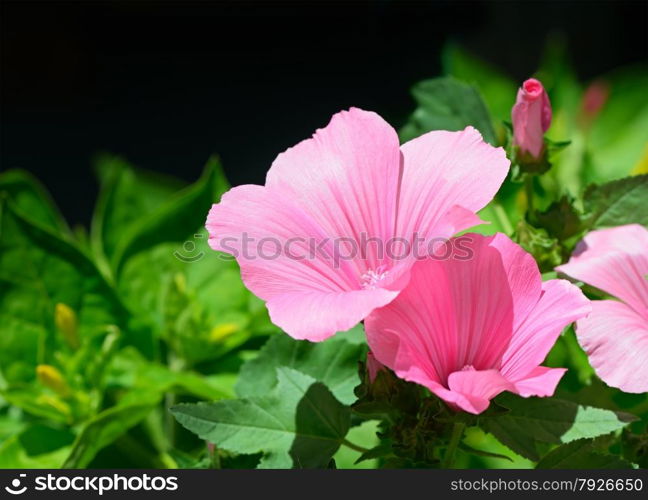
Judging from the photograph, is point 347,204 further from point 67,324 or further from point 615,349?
point 67,324

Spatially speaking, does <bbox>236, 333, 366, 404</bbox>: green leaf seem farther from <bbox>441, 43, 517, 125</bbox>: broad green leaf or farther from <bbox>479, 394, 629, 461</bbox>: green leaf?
<bbox>441, 43, 517, 125</bbox>: broad green leaf

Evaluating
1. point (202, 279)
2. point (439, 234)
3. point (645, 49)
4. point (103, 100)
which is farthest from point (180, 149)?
point (439, 234)

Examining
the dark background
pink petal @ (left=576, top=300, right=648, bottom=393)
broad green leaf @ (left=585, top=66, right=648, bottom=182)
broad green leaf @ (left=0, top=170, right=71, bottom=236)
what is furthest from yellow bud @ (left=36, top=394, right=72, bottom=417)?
the dark background

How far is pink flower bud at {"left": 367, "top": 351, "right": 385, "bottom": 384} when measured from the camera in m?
0.42

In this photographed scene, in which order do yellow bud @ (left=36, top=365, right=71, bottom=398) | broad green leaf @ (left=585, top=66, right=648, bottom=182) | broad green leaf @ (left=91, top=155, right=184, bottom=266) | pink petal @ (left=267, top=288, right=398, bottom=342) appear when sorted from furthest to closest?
broad green leaf @ (left=585, top=66, right=648, bottom=182)
broad green leaf @ (left=91, top=155, right=184, bottom=266)
yellow bud @ (left=36, top=365, right=71, bottom=398)
pink petal @ (left=267, top=288, right=398, bottom=342)

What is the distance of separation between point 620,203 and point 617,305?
10 cm

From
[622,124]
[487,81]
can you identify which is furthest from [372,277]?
[622,124]

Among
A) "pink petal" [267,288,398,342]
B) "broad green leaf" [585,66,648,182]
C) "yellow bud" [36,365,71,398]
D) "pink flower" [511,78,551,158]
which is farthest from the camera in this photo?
"broad green leaf" [585,66,648,182]

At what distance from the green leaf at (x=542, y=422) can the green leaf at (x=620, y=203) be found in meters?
0.12

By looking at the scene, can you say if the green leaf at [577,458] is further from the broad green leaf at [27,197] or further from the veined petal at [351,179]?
the broad green leaf at [27,197]

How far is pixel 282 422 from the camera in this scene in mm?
447

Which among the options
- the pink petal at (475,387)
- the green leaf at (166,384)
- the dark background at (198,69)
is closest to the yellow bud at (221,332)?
the green leaf at (166,384)

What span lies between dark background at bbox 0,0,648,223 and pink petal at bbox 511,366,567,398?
55.7 inches

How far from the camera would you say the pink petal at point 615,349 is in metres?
0.39
